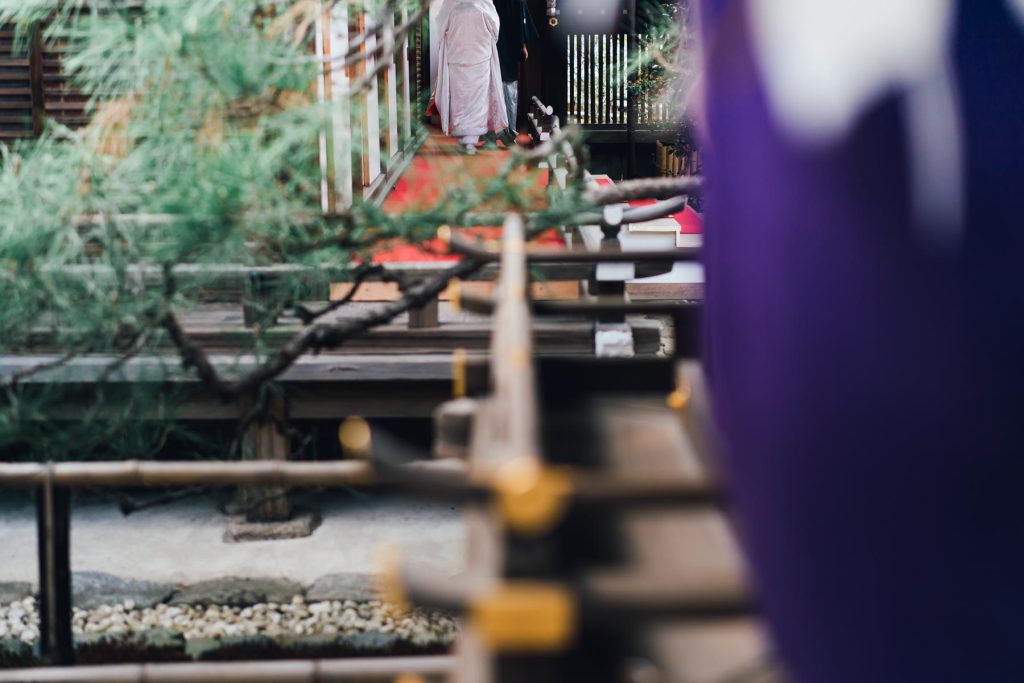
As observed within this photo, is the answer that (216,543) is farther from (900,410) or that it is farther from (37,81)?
(900,410)

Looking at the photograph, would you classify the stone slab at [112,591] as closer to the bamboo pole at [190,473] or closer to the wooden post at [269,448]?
the wooden post at [269,448]

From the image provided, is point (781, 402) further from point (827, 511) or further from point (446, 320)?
point (446, 320)

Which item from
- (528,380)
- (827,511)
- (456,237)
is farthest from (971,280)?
(456,237)

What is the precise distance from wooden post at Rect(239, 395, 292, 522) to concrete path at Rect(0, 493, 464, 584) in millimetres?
201

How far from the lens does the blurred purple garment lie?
1263mm

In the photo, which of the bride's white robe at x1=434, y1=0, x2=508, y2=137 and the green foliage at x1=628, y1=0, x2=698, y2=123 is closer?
the green foliage at x1=628, y1=0, x2=698, y2=123

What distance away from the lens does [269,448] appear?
615 centimetres

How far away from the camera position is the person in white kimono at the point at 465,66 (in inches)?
424

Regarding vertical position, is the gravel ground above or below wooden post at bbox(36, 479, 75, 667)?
below

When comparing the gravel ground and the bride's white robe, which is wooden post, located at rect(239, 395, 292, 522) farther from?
the bride's white robe

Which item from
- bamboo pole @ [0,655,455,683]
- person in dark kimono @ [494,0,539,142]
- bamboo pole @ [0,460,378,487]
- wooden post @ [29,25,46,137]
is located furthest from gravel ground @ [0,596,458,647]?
person in dark kimono @ [494,0,539,142]

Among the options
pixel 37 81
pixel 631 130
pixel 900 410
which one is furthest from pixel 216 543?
pixel 631 130

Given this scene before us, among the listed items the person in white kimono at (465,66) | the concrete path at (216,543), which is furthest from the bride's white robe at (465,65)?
the concrete path at (216,543)

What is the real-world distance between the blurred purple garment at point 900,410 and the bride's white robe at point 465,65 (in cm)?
967
